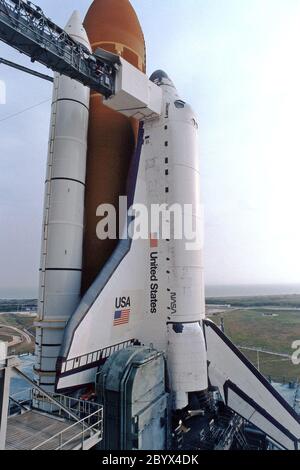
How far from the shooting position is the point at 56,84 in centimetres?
1473

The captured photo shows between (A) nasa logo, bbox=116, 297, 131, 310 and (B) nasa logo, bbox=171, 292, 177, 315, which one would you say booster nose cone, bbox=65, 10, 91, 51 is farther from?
(B) nasa logo, bbox=171, 292, 177, 315

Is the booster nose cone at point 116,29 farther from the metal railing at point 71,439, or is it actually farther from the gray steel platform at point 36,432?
the metal railing at point 71,439

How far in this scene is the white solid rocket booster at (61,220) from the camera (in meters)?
12.7

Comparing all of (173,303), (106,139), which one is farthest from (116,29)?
(173,303)

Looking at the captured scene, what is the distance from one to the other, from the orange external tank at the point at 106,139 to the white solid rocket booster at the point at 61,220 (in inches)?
39.7

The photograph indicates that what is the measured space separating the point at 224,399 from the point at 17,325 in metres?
66.2

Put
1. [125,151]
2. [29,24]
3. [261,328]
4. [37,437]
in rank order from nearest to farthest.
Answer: [37,437], [29,24], [125,151], [261,328]

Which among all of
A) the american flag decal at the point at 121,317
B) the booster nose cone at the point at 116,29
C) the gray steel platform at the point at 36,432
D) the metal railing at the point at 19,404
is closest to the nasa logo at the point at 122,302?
the american flag decal at the point at 121,317

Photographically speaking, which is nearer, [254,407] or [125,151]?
[254,407]

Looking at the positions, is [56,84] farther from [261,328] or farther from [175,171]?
A: [261,328]

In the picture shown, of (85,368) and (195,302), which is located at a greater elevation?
(195,302)

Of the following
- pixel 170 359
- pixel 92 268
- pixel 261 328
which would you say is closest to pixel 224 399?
pixel 170 359

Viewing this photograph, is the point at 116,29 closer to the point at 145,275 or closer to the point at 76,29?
the point at 76,29

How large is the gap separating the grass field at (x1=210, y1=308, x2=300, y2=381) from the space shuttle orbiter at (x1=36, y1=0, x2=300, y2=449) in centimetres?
1980
